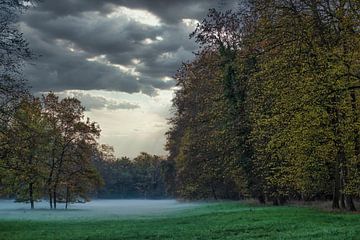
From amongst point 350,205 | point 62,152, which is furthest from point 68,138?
point 350,205

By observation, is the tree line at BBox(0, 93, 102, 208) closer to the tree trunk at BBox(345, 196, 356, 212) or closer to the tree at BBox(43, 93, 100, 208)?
the tree at BBox(43, 93, 100, 208)

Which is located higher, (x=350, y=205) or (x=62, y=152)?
(x=62, y=152)

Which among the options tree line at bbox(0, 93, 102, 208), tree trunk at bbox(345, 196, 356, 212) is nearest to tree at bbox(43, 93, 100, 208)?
tree line at bbox(0, 93, 102, 208)

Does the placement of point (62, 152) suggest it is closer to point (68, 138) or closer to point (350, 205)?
point (68, 138)

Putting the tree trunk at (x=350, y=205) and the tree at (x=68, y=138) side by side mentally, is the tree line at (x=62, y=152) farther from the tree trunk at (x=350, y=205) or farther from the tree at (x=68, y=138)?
the tree trunk at (x=350, y=205)

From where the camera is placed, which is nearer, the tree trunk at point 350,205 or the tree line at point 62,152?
the tree trunk at point 350,205

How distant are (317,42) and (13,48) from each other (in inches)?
797

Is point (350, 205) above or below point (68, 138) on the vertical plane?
below

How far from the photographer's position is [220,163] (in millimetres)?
59312

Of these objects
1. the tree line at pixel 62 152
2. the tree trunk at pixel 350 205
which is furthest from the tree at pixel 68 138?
the tree trunk at pixel 350 205

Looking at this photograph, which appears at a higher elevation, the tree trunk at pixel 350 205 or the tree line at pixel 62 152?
the tree line at pixel 62 152

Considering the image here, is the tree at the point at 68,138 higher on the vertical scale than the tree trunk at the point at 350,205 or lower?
higher

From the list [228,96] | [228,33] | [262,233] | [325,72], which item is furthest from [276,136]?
[228,33]

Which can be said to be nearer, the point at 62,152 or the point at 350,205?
the point at 350,205
